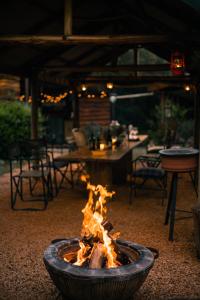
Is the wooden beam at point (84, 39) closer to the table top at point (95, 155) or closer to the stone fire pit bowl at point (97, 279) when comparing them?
the table top at point (95, 155)

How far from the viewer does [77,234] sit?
4.88 meters

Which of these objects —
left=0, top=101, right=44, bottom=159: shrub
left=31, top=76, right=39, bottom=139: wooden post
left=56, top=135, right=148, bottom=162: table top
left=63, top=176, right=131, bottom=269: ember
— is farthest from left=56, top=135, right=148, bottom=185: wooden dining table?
left=0, top=101, right=44, bottom=159: shrub

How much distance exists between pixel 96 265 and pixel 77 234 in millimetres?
1958

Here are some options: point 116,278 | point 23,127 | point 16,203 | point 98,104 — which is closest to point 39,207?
point 16,203

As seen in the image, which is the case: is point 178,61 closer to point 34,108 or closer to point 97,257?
point 34,108

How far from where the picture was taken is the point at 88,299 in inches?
111

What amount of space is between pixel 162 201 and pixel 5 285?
3.46 meters

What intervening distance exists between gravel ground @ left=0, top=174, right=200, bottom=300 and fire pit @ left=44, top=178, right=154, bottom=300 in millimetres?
432

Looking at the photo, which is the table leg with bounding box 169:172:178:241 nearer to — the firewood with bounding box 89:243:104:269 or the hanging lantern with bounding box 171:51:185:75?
the firewood with bounding box 89:243:104:269

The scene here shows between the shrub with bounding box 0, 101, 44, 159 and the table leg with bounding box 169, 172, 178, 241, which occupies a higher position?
the shrub with bounding box 0, 101, 44, 159

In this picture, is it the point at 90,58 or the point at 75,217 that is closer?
the point at 75,217

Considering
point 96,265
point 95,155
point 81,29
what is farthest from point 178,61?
point 96,265

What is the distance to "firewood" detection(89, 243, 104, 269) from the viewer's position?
295 centimetres

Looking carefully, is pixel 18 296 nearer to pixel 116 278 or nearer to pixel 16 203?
pixel 116 278
